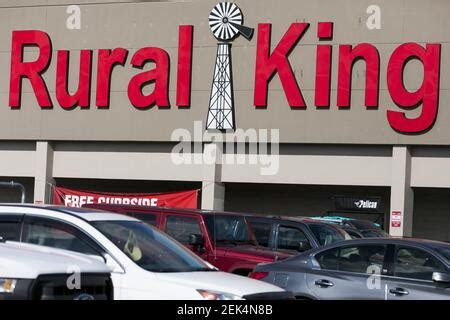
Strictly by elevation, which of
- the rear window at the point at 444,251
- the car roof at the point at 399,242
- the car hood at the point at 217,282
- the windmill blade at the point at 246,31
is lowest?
the car hood at the point at 217,282

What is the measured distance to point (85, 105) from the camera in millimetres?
35469

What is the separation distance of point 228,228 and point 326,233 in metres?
2.08

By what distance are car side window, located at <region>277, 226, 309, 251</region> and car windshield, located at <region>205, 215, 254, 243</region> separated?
58 cm

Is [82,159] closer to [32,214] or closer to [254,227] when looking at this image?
[254,227]

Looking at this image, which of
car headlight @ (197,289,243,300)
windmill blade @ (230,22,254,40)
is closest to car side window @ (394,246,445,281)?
car headlight @ (197,289,243,300)

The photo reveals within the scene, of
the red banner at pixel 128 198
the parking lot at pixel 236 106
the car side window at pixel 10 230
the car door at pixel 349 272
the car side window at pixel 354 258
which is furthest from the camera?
the parking lot at pixel 236 106

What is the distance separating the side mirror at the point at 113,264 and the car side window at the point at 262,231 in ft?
24.5

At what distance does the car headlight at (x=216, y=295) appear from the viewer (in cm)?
823

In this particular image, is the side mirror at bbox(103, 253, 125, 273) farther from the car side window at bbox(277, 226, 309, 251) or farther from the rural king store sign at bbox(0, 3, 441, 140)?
the rural king store sign at bbox(0, 3, 441, 140)

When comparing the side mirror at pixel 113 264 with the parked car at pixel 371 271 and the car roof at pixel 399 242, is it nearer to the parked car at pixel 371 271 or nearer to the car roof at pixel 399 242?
the parked car at pixel 371 271

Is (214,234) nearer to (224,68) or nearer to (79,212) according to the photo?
(79,212)

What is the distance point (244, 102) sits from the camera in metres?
33.4

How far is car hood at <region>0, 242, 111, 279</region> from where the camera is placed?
7172mm

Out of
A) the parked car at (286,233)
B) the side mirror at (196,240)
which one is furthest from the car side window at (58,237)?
the parked car at (286,233)
